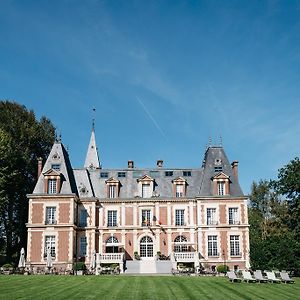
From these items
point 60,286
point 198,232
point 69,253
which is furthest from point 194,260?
point 60,286

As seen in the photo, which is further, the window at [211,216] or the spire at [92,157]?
the spire at [92,157]

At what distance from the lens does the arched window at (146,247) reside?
135 ft

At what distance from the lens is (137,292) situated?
62.8 ft

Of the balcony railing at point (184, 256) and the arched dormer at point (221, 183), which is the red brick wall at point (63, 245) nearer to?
the balcony railing at point (184, 256)

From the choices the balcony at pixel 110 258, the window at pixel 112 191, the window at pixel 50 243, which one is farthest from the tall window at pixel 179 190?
the window at pixel 50 243

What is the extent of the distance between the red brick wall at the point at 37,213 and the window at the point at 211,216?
14.3 metres

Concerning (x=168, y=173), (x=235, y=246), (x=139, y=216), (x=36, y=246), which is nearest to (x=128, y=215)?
(x=139, y=216)

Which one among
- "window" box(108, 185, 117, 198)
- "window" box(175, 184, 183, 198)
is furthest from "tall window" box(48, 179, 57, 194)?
"window" box(175, 184, 183, 198)

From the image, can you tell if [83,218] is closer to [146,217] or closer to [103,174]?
[103,174]

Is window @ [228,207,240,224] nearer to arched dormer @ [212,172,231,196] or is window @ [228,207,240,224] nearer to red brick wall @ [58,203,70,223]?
arched dormer @ [212,172,231,196]

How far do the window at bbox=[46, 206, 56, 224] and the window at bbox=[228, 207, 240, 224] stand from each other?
1514 cm

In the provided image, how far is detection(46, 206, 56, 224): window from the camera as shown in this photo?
3938cm

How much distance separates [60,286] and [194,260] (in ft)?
60.3

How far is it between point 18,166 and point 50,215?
6.91 meters
